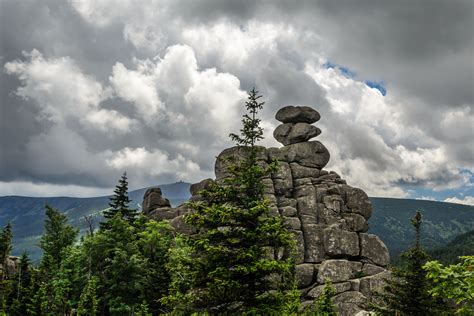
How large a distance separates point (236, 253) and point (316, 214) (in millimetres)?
33122

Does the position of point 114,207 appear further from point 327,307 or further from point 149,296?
point 327,307

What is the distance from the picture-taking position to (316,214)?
4838cm

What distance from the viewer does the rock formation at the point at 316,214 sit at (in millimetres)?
39688

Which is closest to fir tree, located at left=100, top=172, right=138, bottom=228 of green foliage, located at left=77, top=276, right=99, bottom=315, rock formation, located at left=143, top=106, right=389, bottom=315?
rock formation, located at left=143, top=106, right=389, bottom=315

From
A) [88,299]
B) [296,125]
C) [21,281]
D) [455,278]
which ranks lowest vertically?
[21,281]

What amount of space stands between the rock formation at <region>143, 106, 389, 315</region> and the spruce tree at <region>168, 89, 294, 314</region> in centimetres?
1590

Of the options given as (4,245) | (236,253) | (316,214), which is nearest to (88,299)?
(236,253)

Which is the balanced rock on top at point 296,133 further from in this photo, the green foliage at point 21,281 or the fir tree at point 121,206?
the green foliage at point 21,281

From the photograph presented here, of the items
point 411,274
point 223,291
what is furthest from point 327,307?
point 223,291

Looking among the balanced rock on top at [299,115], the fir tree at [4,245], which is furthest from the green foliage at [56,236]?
the balanced rock on top at [299,115]

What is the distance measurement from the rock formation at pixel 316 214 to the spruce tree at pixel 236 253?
15.9 meters

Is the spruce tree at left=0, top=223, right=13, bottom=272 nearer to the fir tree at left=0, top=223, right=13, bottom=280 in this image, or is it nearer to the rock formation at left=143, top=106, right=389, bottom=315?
the fir tree at left=0, top=223, right=13, bottom=280

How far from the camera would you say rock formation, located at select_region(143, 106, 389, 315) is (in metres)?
39.7

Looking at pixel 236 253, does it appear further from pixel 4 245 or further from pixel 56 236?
pixel 56 236
